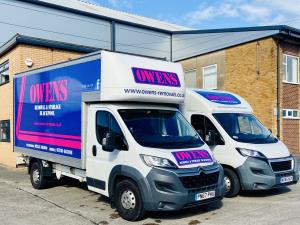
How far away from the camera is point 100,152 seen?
7.19m

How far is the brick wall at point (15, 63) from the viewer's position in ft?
45.2

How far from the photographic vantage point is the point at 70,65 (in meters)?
8.15

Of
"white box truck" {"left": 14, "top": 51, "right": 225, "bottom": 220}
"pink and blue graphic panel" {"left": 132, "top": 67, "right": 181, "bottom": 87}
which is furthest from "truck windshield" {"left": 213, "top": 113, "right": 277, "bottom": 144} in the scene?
"pink and blue graphic panel" {"left": 132, "top": 67, "right": 181, "bottom": 87}

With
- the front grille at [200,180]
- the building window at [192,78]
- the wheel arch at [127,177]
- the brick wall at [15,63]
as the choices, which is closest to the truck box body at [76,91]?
the wheel arch at [127,177]

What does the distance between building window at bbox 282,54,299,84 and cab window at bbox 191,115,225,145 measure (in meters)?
10.7

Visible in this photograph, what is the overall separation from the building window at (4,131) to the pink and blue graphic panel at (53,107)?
4.07 meters

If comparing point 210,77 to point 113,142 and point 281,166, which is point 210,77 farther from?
point 113,142

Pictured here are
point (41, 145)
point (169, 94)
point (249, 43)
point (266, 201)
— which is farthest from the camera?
point (249, 43)

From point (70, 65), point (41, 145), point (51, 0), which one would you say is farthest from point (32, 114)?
point (51, 0)

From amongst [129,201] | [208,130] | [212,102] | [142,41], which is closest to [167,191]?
[129,201]

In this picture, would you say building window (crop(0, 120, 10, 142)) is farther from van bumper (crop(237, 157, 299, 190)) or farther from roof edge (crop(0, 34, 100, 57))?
van bumper (crop(237, 157, 299, 190))

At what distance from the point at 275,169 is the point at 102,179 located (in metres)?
Result: 3.67

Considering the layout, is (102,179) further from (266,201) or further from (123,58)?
(266,201)

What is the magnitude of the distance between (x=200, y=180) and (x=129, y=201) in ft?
4.14
